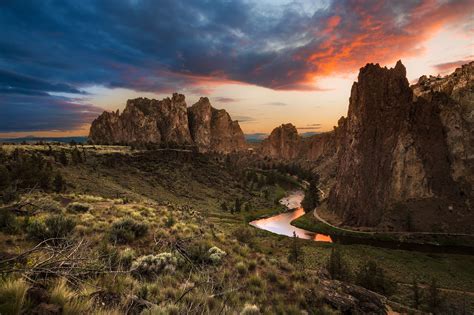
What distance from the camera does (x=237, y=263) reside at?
1131cm

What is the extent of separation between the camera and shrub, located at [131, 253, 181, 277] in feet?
27.9

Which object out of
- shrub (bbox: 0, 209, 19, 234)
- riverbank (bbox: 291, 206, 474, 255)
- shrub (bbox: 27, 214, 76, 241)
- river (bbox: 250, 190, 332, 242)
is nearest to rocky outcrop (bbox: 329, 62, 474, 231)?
riverbank (bbox: 291, 206, 474, 255)

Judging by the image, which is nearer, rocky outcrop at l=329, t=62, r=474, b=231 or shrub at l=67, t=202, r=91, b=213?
shrub at l=67, t=202, r=91, b=213

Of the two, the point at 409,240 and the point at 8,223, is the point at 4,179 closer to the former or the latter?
the point at 8,223

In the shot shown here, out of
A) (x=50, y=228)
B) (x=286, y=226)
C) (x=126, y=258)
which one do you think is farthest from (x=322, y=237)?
(x=50, y=228)

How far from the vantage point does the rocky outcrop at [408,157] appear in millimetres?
69500

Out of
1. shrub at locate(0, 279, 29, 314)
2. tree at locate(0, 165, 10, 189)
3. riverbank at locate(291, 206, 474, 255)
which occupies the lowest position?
riverbank at locate(291, 206, 474, 255)

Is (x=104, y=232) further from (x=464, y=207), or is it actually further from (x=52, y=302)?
(x=464, y=207)

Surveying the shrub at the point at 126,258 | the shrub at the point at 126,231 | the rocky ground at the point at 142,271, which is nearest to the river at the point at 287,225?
the rocky ground at the point at 142,271

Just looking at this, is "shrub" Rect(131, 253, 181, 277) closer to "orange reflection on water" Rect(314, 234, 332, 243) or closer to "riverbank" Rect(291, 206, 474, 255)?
"riverbank" Rect(291, 206, 474, 255)

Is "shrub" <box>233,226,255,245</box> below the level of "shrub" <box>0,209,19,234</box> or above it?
below

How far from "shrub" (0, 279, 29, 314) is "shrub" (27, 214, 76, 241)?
6513mm

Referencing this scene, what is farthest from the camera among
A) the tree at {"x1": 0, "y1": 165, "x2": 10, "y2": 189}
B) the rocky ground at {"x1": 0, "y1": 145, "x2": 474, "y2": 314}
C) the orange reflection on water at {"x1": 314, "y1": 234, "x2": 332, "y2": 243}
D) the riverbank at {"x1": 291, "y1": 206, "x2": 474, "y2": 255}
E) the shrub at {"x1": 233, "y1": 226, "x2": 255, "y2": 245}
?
the orange reflection on water at {"x1": 314, "y1": 234, "x2": 332, "y2": 243}

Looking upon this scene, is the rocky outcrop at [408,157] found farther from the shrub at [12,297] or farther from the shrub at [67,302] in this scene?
the shrub at [12,297]
